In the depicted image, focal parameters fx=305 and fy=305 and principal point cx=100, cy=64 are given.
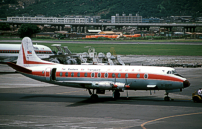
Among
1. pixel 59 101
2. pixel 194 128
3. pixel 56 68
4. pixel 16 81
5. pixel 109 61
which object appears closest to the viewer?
pixel 194 128

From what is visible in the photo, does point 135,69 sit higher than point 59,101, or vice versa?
point 135,69

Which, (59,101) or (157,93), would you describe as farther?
(157,93)

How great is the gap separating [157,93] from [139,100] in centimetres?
631

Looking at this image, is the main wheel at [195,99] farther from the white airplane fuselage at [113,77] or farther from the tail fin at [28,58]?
the tail fin at [28,58]

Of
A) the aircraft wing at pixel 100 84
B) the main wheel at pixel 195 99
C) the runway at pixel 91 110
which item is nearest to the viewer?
the runway at pixel 91 110

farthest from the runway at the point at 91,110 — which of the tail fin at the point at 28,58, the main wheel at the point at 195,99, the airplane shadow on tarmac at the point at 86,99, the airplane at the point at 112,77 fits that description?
the tail fin at the point at 28,58

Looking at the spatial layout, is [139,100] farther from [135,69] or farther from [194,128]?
[194,128]

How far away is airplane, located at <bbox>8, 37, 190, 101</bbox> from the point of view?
111 ft

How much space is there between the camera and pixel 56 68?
37.0m

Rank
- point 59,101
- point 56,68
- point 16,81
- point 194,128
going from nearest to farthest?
point 194,128 → point 59,101 → point 56,68 → point 16,81

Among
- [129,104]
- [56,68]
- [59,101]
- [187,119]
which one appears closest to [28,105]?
[59,101]

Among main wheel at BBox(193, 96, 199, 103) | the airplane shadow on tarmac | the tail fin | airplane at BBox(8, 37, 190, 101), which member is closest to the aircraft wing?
airplane at BBox(8, 37, 190, 101)

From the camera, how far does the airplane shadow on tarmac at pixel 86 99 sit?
3297 centimetres

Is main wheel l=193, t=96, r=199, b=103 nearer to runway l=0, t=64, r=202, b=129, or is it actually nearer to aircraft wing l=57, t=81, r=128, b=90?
runway l=0, t=64, r=202, b=129
